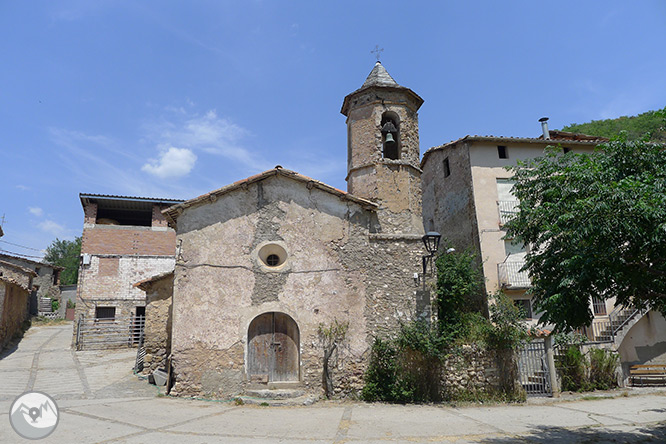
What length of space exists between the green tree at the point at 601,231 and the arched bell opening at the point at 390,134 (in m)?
6.54

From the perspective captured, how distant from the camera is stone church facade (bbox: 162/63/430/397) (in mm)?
11359

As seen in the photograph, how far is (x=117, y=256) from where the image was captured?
938 inches

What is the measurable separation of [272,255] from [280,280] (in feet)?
2.87

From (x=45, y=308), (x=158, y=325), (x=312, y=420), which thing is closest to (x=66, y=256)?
(x=45, y=308)

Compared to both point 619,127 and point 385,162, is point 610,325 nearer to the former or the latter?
point 385,162

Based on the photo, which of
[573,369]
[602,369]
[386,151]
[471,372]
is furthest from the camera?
[386,151]

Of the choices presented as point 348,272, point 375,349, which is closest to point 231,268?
point 348,272

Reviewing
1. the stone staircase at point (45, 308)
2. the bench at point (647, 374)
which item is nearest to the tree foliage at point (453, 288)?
the bench at point (647, 374)

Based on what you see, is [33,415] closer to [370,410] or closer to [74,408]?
→ [74,408]

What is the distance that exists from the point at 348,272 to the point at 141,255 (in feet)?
53.7

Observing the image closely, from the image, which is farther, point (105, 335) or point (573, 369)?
point (105, 335)

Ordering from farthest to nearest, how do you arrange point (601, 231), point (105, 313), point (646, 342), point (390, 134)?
point (105, 313) < point (646, 342) < point (390, 134) < point (601, 231)

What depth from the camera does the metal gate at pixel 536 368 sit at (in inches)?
500

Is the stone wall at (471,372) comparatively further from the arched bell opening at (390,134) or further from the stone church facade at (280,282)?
the arched bell opening at (390,134)
